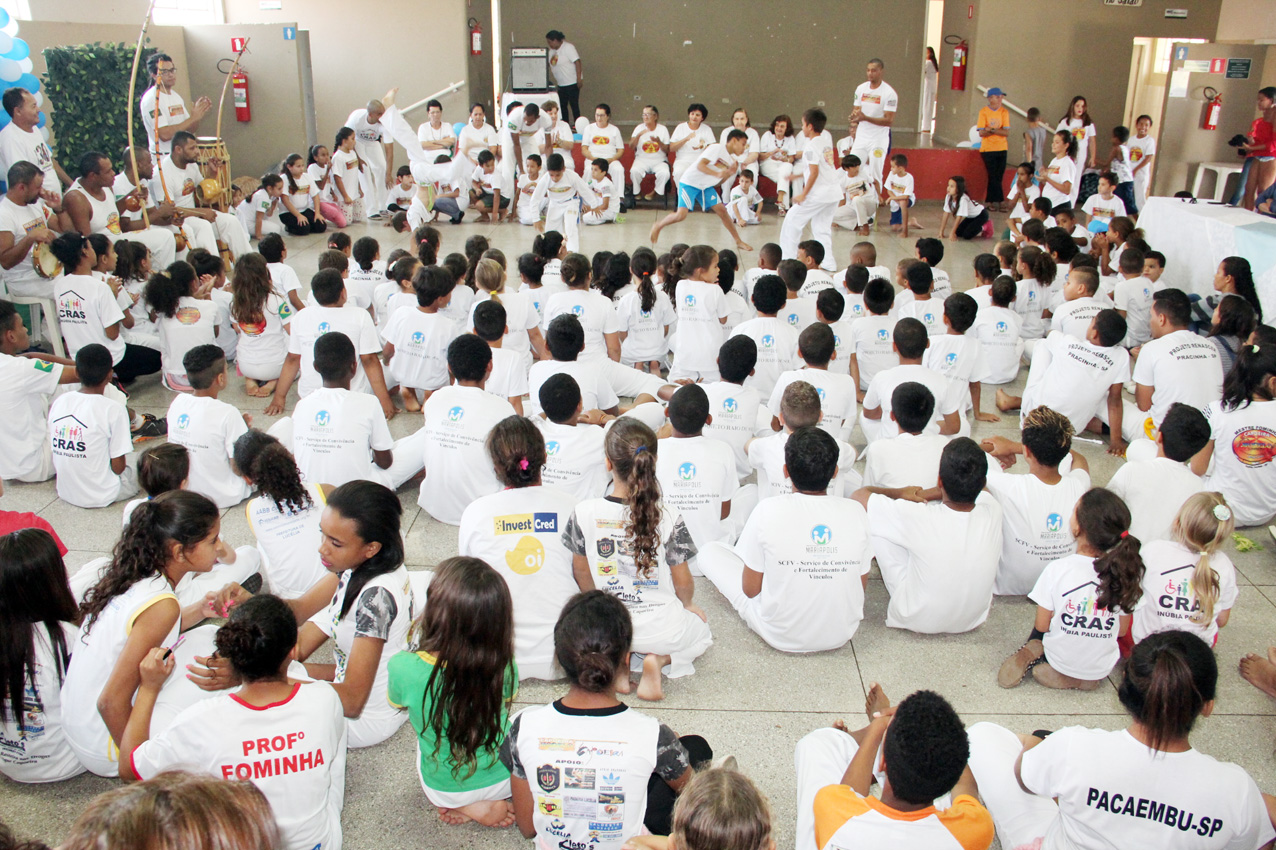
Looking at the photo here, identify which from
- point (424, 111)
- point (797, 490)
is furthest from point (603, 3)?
point (797, 490)

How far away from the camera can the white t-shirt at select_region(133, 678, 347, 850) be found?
2438 mm

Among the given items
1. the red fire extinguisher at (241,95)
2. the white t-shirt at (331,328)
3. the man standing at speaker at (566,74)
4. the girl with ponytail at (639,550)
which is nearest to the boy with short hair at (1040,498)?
the girl with ponytail at (639,550)

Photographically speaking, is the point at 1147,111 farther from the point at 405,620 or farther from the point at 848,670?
the point at 405,620

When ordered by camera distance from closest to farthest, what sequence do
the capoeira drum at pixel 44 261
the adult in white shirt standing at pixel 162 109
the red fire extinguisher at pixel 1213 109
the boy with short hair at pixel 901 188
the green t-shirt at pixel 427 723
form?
the green t-shirt at pixel 427 723 → the capoeira drum at pixel 44 261 → the adult in white shirt standing at pixel 162 109 → the boy with short hair at pixel 901 188 → the red fire extinguisher at pixel 1213 109

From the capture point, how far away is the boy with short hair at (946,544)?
12.3 feet

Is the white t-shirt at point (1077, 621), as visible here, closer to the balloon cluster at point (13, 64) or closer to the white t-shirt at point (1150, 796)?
the white t-shirt at point (1150, 796)

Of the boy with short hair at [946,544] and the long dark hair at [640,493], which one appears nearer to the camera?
the long dark hair at [640,493]

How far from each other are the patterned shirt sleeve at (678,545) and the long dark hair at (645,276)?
10.3 ft

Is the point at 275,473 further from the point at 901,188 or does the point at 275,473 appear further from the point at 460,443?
the point at 901,188

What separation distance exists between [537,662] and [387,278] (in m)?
4.47

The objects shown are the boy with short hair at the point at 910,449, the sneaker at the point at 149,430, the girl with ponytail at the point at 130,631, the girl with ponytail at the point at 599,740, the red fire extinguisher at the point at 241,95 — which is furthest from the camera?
the red fire extinguisher at the point at 241,95

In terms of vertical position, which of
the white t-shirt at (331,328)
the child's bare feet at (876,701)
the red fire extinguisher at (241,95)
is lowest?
the child's bare feet at (876,701)

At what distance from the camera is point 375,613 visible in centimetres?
301

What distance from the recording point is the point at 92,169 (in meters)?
7.22
